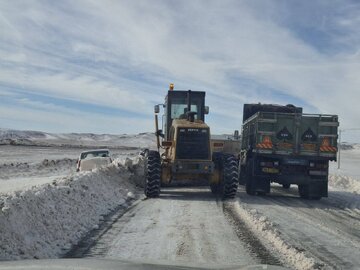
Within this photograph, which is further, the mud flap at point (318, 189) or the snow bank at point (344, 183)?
the snow bank at point (344, 183)

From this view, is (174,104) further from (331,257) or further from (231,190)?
(331,257)

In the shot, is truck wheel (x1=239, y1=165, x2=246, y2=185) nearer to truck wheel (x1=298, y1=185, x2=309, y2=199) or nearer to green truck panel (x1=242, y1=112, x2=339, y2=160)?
truck wheel (x1=298, y1=185, x2=309, y2=199)

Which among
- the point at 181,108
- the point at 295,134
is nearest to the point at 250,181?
the point at 295,134

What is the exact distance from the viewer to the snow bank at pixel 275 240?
272 inches

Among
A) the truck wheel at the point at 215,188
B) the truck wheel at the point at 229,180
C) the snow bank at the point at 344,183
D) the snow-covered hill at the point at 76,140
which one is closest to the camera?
the truck wheel at the point at 229,180

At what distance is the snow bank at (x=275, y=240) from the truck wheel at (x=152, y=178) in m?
3.48

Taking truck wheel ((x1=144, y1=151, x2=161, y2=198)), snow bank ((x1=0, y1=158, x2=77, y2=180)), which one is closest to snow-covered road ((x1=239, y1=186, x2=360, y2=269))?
truck wheel ((x1=144, y1=151, x2=161, y2=198))

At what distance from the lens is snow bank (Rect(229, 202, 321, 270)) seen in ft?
22.7

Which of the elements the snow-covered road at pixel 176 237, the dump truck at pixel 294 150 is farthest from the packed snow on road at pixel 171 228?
the dump truck at pixel 294 150

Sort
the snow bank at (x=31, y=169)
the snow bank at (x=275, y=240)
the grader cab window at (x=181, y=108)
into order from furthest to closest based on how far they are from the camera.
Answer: the snow bank at (x=31, y=169) → the grader cab window at (x=181, y=108) → the snow bank at (x=275, y=240)

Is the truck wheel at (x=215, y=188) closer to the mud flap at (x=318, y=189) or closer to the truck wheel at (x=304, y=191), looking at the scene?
the truck wheel at (x=304, y=191)

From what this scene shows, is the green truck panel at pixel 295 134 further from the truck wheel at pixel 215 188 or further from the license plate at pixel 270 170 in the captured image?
the truck wheel at pixel 215 188

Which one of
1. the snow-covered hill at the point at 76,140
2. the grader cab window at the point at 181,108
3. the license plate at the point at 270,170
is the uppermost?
the snow-covered hill at the point at 76,140

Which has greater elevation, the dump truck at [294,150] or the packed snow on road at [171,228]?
the dump truck at [294,150]
